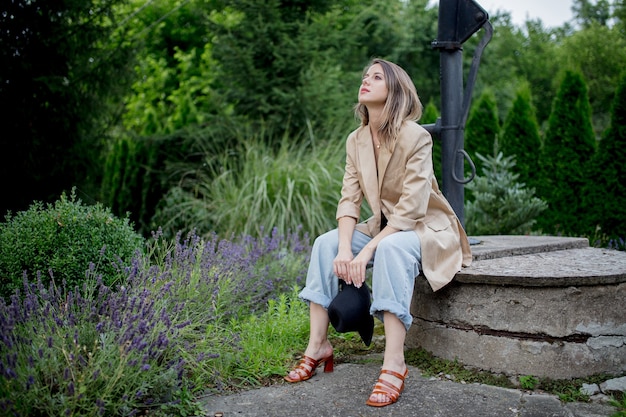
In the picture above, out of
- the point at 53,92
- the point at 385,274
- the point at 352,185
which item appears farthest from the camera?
the point at 53,92

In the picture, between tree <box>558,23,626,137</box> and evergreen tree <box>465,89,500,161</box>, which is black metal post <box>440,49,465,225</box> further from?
tree <box>558,23,626,137</box>

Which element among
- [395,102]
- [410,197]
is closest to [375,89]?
[395,102]

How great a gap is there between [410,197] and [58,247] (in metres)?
1.80

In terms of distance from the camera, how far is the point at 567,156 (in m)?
6.55

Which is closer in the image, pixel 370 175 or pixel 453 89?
pixel 370 175

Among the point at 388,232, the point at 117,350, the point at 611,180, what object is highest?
the point at 611,180

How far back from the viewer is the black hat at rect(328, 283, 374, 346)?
8.83 ft

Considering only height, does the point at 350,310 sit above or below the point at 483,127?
below

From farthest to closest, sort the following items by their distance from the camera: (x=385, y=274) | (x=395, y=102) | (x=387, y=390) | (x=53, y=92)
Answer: (x=53, y=92), (x=395, y=102), (x=385, y=274), (x=387, y=390)

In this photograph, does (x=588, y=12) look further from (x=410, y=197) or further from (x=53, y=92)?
(x=410, y=197)

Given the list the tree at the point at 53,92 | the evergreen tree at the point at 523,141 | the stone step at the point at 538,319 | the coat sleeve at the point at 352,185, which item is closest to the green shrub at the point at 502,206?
the evergreen tree at the point at 523,141

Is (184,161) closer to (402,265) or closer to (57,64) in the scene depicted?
(57,64)

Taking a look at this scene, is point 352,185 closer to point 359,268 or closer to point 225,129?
point 359,268

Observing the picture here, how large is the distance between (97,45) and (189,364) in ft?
Answer: 17.2
